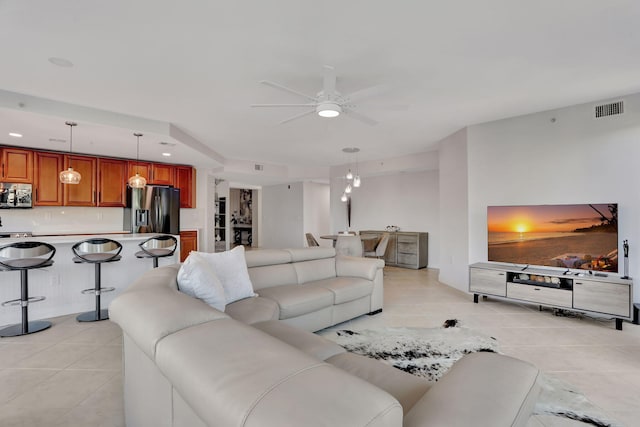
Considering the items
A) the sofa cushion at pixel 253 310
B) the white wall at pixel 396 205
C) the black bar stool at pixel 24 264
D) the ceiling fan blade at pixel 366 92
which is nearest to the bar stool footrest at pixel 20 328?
the black bar stool at pixel 24 264

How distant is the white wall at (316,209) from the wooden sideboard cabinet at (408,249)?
227cm

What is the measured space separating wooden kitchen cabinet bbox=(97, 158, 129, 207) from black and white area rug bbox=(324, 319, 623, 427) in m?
5.13

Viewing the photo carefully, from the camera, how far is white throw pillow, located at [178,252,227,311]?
7.01 ft

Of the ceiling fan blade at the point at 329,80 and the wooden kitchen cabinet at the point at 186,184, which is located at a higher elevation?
the ceiling fan blade at the point at 329,80

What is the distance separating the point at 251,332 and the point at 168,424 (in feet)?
1.73

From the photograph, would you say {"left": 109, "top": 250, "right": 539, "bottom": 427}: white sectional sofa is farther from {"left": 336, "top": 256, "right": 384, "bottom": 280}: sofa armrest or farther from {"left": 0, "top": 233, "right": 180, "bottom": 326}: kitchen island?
{"left": 0, "top": 233, "right": 180, "bottom": 326}: kitchen island

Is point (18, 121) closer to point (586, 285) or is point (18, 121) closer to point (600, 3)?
point (600, 3)

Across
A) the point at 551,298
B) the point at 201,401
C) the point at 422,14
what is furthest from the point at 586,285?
the point at 201,401

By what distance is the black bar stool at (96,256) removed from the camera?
11.8 feet

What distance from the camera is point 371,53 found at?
107 inches

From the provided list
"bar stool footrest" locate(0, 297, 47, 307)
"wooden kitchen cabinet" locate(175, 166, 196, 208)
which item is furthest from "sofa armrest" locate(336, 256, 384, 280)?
"wooden kitchen cabinet" locate(175, 166, 196, 208)

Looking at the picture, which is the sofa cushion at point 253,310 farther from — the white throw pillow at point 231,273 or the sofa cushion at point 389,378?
the sofa cushion at point 389,378

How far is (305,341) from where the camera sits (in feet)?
6.27

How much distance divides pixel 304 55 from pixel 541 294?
388 centimetres
